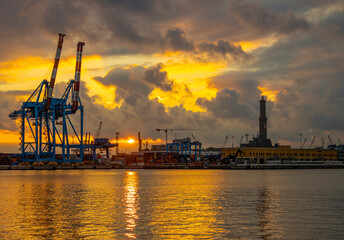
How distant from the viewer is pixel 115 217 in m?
39.8

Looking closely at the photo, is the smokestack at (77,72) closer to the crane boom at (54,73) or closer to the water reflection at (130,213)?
the crane boom at (54,73)

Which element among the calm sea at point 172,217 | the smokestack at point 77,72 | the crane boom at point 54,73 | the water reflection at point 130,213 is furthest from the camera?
the smokestack at point 77,72

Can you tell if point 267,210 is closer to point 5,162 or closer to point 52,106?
point 52,106

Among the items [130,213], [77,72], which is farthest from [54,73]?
[130,213]

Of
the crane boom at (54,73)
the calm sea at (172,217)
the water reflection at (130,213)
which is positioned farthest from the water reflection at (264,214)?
the crane boom at (54,73)

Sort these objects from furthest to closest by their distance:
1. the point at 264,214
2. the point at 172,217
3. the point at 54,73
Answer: the point at 54,73
the point at 264,214
the point at 172,217

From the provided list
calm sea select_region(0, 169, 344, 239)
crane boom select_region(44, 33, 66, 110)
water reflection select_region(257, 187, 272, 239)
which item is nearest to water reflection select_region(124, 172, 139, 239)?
calm sea select_region(0, 169, 344, 239)

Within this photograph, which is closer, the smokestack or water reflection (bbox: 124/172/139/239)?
water reflection (bbox: 124/172/139/239)

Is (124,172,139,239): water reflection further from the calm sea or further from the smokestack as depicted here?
the smokestack

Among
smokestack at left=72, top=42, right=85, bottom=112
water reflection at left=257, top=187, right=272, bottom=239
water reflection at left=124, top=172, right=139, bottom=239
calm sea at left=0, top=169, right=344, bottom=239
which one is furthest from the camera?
smokestack at left=72, top=42, right=85, bottom=112

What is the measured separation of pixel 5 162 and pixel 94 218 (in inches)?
6725

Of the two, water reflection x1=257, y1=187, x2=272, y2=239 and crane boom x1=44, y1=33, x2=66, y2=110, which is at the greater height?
crane boom x1=44, y1=33, x2=66, y2=110

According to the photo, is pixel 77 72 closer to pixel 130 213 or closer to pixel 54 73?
pixel 54 73

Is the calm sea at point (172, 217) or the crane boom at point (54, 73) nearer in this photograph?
the calm sea at point (172, 217)
